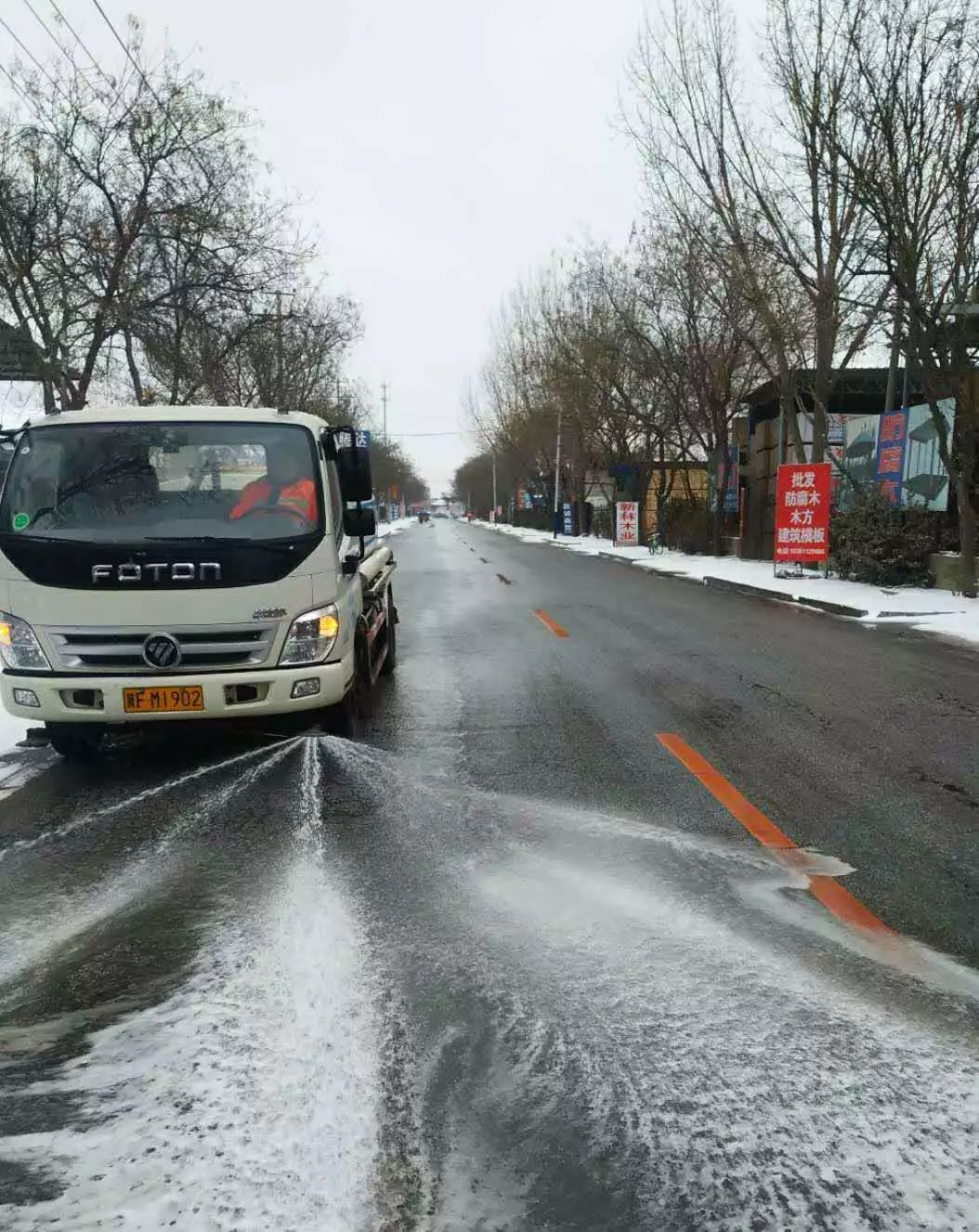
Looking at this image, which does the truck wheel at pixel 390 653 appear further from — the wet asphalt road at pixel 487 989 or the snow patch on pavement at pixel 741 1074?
the snow patch on pavement at pixel 741 1074

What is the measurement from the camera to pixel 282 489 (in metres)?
5.79

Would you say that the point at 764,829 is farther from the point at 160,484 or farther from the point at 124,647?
the point at 160,484

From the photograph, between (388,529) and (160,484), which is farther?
(388,529)

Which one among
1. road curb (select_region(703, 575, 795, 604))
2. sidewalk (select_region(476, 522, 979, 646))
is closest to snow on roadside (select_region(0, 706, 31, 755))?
sidewalk (select_region(476, 522, 979, 646))

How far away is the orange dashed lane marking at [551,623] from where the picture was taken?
36.5 ft

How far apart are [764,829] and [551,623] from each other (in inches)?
308

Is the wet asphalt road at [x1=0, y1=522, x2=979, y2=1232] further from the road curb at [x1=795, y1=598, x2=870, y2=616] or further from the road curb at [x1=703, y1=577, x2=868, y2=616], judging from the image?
the road curb at [x1=703, y1=577, x2=868, y2=616]

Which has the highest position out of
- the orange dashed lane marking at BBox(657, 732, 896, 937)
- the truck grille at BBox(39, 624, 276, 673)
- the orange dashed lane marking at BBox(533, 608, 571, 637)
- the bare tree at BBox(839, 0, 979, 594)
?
the bare tree at BBox(839, 0, 979, 594)

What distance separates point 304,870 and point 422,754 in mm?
1900

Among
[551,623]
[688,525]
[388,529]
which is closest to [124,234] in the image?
[551,623]

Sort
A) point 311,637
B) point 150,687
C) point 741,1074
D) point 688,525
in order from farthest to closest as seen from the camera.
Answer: point 688,525 < point 311,637 < point 150,687 < point 741,1074

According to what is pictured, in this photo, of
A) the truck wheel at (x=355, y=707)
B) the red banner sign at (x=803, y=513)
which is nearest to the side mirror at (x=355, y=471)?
the truck wheel at (x=355, y=707)

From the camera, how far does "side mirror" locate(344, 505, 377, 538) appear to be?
6.40m

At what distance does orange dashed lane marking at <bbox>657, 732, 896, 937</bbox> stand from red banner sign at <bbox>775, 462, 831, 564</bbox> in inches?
512
